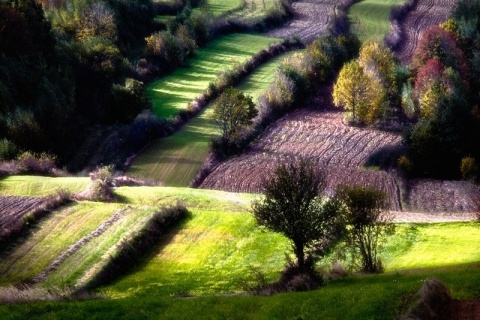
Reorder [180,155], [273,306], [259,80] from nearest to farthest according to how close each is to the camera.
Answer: [273,306] < [180,155] < [259,80]

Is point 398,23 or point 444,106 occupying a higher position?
point 398,23

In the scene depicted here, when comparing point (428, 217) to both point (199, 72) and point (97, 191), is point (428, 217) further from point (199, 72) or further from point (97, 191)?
point (199, 72)

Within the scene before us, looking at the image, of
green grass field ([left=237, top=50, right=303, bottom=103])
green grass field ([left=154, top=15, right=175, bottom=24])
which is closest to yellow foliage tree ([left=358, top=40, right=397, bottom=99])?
green grass field ([left=237, top=50, right=303, bottom=103])

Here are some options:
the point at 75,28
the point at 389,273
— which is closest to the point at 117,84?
the point at 75,28

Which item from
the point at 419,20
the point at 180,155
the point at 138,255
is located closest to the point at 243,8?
the point at 419,20

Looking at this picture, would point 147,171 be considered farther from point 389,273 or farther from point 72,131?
point 389,273

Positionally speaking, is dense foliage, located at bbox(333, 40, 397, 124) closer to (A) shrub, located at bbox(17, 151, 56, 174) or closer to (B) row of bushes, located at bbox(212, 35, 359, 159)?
(B) row of bushes, located at bbox(212, 35, 359, 159)
